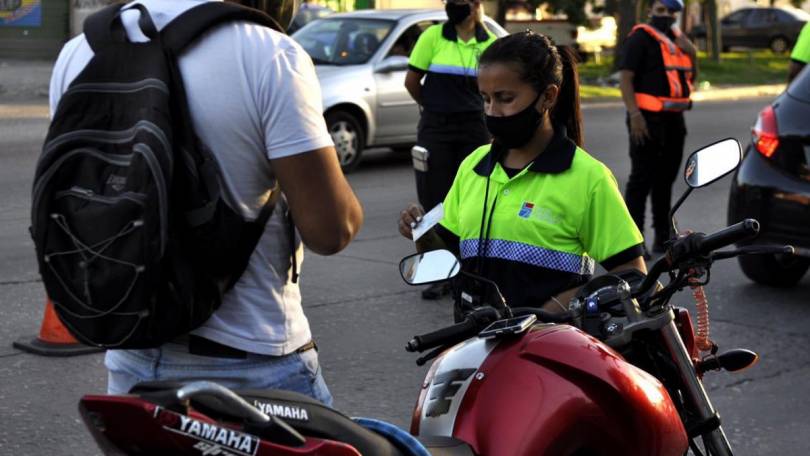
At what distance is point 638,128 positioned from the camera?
30.7ft

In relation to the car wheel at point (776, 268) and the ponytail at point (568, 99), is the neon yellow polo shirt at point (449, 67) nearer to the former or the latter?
the car wheel at point (776, 268)

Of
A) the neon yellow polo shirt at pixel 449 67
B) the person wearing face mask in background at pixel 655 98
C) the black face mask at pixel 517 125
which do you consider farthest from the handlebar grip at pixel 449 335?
the person wearing face mask in background at pixel 655 98

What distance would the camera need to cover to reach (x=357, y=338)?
7023mm

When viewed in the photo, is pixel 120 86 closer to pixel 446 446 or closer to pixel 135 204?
pixel 135 204

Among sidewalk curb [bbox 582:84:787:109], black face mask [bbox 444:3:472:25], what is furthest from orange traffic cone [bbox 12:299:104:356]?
sidewalk curb [bbox 582:84:787:109]

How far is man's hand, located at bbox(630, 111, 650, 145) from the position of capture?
30.7 ft

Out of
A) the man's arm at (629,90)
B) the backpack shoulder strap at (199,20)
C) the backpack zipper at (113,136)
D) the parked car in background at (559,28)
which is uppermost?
the backpack shoulder strap at (199,20)

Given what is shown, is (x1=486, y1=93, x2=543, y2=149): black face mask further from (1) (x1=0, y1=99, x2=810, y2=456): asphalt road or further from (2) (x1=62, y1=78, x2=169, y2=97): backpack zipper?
(1) (x1=0, y1=99, x2=810, y2=456): asphalt road

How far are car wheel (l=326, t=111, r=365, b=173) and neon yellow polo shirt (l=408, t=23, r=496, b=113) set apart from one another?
4885 mm

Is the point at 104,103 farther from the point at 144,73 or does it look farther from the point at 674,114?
the point at 674,114

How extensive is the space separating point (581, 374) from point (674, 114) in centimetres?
703

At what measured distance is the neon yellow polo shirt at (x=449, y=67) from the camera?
8.31 metres

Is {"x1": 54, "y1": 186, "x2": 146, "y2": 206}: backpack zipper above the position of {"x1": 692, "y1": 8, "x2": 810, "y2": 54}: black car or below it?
above

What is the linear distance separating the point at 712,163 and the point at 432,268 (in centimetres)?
73
